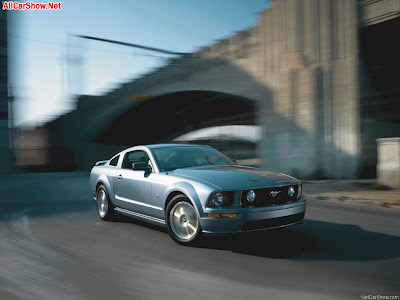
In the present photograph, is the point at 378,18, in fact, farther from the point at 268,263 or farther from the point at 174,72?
the point at 174,72

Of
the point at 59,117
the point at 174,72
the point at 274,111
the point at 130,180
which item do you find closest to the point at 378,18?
Answer: the point at 274,111

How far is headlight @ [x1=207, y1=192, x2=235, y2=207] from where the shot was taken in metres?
4.86

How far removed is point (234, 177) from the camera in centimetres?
517

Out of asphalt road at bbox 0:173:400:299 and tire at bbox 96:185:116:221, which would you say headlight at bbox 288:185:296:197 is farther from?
tire at bbox 96:185:116:221

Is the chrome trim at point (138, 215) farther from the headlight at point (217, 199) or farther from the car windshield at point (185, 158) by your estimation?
the headlight at point (217, 199)

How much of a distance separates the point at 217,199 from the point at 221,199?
0.16ft

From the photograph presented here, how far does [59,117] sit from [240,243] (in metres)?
35.6

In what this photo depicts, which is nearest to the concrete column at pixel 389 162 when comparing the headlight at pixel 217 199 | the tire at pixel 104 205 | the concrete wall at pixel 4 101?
the tire at pixel 104 205

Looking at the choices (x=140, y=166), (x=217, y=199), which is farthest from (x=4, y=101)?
(x=217, y=199)

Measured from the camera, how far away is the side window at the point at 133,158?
261 inches

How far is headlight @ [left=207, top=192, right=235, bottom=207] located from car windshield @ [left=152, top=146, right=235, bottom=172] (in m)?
1.28

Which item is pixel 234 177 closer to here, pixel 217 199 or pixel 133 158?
pixel 217 199

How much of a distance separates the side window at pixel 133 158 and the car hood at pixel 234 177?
99 centimetres

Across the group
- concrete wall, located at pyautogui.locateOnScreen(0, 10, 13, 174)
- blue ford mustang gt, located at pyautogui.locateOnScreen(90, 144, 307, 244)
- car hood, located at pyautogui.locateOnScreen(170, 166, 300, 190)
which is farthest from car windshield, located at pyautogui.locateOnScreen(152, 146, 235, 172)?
concrete wall, located at pyautogui.locateOnScreen(0, 10, 13, 174)
